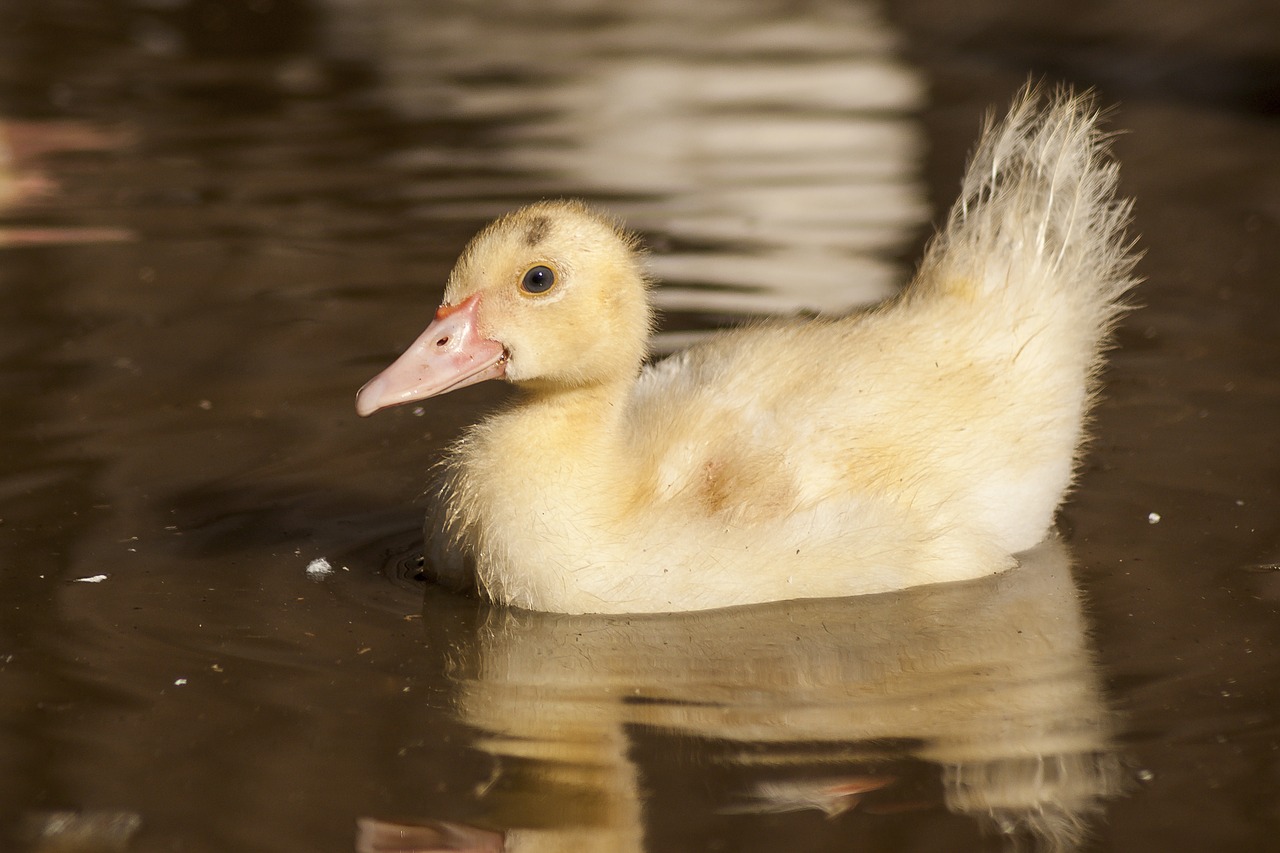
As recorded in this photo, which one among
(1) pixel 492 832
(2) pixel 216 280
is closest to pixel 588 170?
(2) pixel 216 280

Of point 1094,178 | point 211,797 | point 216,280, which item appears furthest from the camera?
point 216,280

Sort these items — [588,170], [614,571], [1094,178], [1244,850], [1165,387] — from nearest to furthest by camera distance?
1. [1244,850]
2. [614,571]
3. [1094,178]
4. [1165,387]
5. [588,170]

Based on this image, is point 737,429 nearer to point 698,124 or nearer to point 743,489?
point 743,489

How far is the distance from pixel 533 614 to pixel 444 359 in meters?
0.76

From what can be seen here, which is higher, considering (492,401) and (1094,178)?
(1094,178)

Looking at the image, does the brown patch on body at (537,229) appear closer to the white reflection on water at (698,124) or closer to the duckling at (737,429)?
the duckling at (737,429)

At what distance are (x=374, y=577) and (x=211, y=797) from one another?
132 cm

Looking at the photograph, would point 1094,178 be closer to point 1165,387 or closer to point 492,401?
point 1165,387

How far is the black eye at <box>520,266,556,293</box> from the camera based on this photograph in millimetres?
4859

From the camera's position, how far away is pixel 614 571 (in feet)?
16.1

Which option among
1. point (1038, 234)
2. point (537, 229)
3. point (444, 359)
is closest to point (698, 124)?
point (1038, 234)

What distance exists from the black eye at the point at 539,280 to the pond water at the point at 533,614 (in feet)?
2.97

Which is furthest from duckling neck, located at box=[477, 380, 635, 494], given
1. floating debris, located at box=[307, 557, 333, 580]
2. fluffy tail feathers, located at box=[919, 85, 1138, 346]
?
fluffy tail feathers, located at box=[919, 85, 1138, 346]

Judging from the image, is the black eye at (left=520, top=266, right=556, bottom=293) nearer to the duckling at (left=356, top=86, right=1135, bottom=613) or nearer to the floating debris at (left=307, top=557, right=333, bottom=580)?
the duckling at (left=356, top=86, right=1135, bottom=613)
